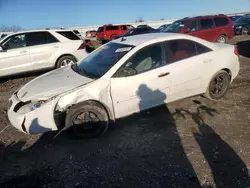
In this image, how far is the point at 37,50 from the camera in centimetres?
842

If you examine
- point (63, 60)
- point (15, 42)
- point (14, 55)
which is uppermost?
point (15, 42)

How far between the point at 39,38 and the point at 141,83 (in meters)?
5.60

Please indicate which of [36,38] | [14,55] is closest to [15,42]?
[14,55]

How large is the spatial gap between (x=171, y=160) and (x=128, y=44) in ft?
7.39

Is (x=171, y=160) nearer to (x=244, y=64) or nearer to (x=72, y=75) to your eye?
(x=72, y=75)

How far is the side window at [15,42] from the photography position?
8180 mm

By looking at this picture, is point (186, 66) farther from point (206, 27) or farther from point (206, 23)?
point (206, 23)

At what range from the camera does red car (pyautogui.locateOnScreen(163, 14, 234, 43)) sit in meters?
12.9

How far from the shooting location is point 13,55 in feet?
26.7

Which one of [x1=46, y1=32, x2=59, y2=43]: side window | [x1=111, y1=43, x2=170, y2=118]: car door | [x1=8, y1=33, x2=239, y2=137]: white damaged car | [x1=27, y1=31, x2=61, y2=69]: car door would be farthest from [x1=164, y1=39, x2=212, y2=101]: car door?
[x1=46, y1=32, x2=59, y2=43]: side window

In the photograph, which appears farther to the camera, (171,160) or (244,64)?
(244,64)

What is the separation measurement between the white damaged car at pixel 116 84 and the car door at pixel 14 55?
3.82 m

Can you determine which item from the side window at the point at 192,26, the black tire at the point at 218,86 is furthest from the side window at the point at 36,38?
the side window at the point at 192,26

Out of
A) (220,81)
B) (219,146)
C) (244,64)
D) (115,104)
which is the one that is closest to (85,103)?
(115,104)
